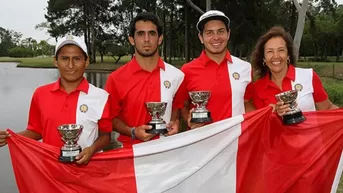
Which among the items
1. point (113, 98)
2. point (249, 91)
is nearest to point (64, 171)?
point (113, 98)

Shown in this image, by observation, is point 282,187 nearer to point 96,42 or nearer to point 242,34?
point 242,34

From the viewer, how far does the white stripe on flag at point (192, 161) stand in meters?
3.90

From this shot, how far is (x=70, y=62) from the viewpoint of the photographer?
3830 mm

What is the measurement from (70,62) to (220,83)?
1.59 meters

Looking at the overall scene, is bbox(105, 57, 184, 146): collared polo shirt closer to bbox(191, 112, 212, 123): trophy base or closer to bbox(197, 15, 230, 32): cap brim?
bbox(191, 112, 212, 123): trophy base

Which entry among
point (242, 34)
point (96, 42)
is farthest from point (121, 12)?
point (242, 34)

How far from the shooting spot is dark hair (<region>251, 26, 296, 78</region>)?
14.6ft

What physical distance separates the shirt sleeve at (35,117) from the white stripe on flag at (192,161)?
0.98 m

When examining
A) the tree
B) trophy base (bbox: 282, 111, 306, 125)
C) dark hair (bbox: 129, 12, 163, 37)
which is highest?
the tree

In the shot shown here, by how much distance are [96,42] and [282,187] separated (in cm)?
6420

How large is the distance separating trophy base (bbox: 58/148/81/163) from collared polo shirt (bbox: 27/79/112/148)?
13.7 inches

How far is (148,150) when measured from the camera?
3.89 m

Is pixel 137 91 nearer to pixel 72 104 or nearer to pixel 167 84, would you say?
pixel 167 84

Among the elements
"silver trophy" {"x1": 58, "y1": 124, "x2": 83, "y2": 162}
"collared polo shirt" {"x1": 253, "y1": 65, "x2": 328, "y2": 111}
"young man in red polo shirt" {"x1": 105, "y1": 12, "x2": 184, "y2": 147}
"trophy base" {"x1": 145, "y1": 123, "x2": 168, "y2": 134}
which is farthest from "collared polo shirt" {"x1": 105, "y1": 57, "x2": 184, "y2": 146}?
"collared polo shirt" {"x1": 253, "y1": 65, "x2": 328, "y2": 111}
